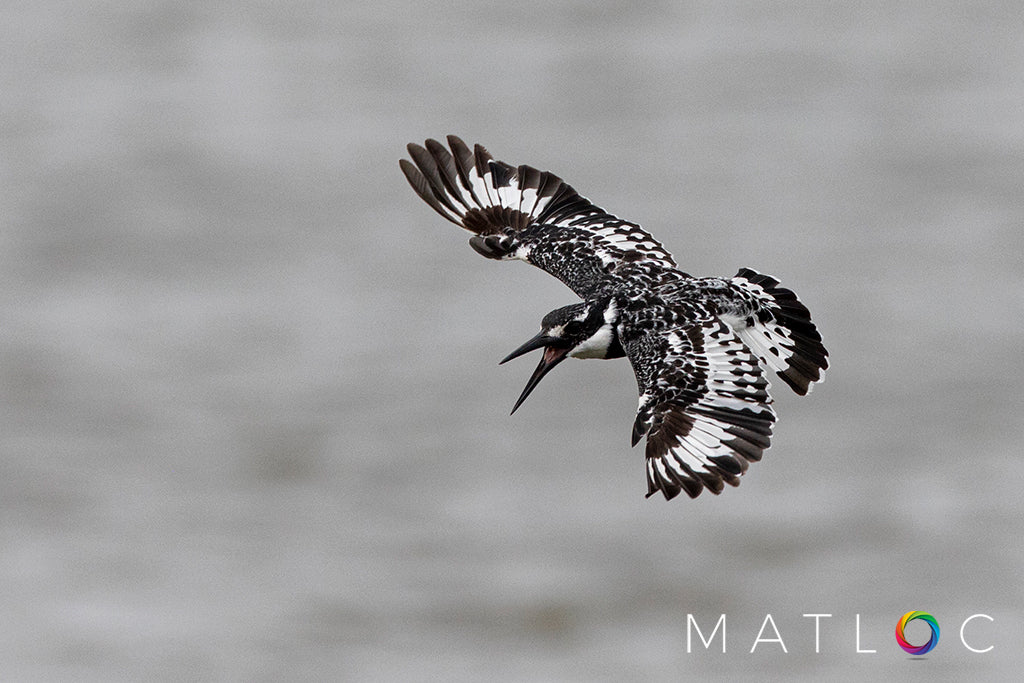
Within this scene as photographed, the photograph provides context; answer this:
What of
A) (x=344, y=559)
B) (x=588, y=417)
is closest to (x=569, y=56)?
(x=588, y=417)

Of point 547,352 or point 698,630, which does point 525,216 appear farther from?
point 698,630

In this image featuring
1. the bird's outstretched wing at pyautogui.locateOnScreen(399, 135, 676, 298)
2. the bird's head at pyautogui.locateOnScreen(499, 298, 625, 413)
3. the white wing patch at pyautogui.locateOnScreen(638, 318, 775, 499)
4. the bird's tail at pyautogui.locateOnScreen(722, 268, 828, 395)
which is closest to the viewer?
the white wing patch at pyautogui.locateOnScreen(638, 318, 775, 499)

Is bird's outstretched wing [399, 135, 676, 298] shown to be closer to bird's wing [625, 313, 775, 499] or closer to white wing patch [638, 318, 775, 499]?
bird's wing [625, 313, 775, 499]

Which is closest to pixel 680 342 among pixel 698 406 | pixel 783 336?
pixel 698 406

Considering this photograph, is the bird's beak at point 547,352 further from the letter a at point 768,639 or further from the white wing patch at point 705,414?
the letter a at point 768,639

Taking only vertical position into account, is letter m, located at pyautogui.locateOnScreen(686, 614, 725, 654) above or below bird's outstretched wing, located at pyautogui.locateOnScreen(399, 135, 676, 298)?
above

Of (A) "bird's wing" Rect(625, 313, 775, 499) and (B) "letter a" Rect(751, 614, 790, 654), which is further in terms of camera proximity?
(B) "letter a" Rect(751, 614, 790, 654)

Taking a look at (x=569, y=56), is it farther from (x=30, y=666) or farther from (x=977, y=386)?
(x=30, y=666)

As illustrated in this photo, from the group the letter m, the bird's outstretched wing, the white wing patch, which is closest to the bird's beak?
the white wing patch
